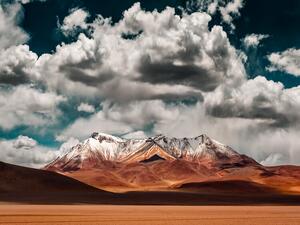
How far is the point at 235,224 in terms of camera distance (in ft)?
131

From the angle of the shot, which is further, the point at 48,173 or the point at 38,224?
the point at 48,173

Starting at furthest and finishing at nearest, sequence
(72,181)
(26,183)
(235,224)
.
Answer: (72,181) < (26,183) < (235,224)

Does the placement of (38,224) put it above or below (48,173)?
below

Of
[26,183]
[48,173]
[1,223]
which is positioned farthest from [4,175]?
[1,223]

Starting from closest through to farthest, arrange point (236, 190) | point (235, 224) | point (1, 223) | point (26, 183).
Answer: point (1, 223)
point (235, 224)
point (26, 183)
point (236, 190)

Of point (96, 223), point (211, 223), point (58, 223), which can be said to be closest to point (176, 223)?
point (211, 223)

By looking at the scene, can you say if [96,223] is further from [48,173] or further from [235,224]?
[48,173]

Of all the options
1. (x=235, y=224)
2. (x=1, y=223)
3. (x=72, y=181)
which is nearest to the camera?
(x=1, y=223)

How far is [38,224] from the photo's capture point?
122ft

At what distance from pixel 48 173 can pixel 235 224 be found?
130476 millimetres

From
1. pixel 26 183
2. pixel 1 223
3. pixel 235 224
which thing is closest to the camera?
pixel 1 223

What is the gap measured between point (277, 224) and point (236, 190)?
16277 centimetres

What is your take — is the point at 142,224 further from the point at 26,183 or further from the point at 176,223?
the point at 26,183

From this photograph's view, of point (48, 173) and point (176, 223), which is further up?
point (48, 173)
